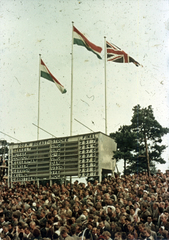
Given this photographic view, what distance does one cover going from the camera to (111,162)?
23641 millimetres

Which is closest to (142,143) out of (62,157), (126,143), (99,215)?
(126,143)

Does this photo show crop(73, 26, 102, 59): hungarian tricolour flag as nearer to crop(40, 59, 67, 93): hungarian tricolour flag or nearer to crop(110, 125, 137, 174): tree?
crop(40, 59, 67, 93): hungarian tricolour flag

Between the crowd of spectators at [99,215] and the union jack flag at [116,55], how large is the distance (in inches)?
339

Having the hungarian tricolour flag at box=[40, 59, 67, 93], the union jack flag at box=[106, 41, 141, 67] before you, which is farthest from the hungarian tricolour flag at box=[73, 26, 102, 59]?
the hungarian tricolour flag at box=[40, 59, 67, 93]

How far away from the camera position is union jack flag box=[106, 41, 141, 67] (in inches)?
886

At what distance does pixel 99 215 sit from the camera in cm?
1153

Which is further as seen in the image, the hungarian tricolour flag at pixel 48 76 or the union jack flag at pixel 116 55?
the hungarian tricolour flag at pixel 48 76

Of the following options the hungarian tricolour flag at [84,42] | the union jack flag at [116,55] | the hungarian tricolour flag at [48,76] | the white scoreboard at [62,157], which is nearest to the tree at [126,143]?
the white scoreboard at [62,157]

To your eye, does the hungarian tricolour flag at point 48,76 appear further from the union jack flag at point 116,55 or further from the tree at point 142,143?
the tree at point 142,143

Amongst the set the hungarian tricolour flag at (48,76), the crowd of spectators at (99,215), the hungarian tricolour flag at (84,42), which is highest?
the hungarian tricolour flag at (84,42)

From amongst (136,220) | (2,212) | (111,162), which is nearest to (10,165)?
(111,162)

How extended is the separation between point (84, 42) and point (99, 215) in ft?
47.7

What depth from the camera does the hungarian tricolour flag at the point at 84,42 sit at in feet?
75.4

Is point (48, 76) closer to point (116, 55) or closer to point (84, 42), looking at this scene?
point (84, 42)
